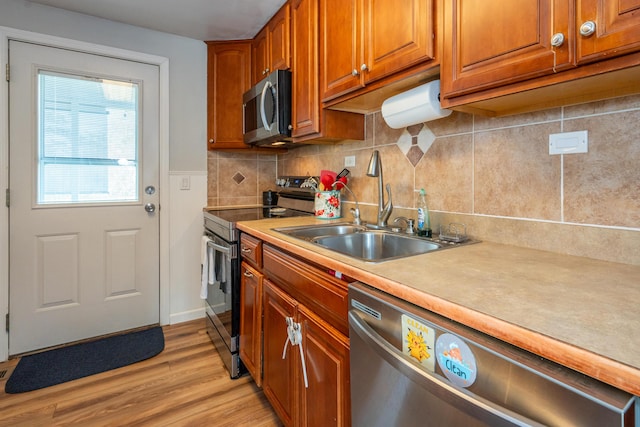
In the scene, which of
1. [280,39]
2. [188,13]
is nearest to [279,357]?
[280,39]

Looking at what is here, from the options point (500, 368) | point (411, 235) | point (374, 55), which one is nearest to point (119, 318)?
point (411, 235)

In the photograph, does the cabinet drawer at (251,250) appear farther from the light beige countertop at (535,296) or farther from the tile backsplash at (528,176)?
the tile backsplash at (528,176)

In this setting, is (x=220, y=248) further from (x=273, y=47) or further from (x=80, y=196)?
(x=273, y=47)

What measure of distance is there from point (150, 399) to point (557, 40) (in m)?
2.20

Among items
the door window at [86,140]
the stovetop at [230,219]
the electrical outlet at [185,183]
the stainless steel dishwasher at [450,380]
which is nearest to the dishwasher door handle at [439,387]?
the stainless steel dishwasher at [450,380]

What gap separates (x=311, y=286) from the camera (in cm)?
113

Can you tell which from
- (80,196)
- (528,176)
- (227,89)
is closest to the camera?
(528,176)

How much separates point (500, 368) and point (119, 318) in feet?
8.71

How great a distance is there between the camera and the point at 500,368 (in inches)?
21.3

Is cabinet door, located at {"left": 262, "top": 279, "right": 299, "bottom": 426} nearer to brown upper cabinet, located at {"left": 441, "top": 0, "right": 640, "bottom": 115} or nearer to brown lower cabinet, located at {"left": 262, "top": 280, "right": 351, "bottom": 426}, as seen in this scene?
brown lower cabinet, located at {"left": 262, "top": 280, "right": 351, "bottom": 426}

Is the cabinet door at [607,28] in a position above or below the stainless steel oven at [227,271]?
above

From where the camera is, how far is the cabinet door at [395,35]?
1094 mm

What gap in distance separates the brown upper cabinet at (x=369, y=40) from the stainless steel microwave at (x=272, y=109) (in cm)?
37

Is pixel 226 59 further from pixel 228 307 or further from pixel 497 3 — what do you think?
pixel 497 3
